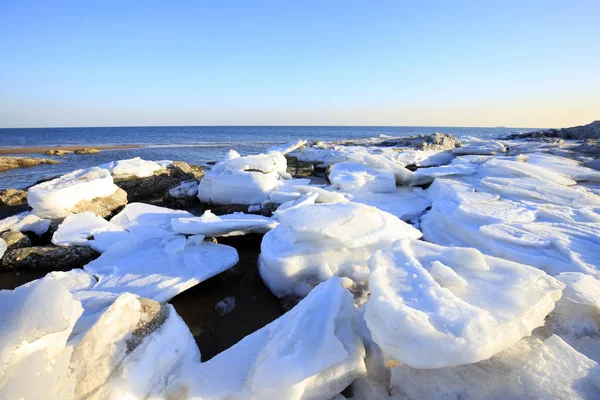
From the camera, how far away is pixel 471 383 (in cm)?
155

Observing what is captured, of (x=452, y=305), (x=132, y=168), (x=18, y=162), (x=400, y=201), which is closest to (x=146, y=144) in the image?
(x=18, y=162)

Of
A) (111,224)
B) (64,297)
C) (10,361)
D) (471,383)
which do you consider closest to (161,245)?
(111,224)

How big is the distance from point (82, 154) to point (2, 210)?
516 inches

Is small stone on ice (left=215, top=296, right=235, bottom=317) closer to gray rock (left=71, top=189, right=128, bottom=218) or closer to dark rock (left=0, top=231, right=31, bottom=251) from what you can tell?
dark rock (left=0, top=231, right=31, bottom=251)

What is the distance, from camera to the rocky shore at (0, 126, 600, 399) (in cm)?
152

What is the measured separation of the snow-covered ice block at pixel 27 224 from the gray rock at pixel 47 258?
813mm

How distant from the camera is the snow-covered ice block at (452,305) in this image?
1.43 meters

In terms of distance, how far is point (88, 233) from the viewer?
420cm

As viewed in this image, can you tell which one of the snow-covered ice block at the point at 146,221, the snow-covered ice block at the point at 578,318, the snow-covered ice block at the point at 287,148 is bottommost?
the snow-covered ice block at the point at 146,221

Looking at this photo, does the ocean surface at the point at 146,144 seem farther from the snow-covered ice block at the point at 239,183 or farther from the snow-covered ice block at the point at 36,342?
the snow-covered ice block at the point at 36,342

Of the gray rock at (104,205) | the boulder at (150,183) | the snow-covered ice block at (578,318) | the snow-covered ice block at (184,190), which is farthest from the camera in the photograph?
the boulder at (150,183)

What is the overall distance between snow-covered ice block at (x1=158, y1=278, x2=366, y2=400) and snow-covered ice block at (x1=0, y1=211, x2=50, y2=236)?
4139mm

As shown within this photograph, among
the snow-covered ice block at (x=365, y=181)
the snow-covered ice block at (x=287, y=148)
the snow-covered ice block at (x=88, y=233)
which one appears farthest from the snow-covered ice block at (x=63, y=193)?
the snow-covered ice block at (x=287, y=148)

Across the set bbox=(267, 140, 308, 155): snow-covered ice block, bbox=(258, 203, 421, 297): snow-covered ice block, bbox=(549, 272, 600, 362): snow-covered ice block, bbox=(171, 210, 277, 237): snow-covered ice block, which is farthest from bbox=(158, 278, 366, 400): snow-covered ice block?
bbox=(267, 140, 308, 155): snow-covered ice block
